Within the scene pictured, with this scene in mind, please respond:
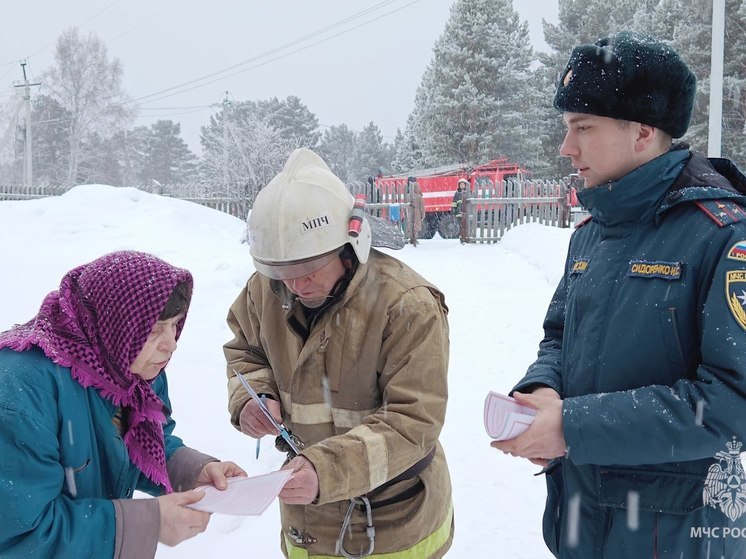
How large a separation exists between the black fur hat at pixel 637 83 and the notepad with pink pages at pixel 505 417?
82cm

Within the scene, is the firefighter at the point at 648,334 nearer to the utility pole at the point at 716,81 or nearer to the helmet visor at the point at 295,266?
the helmet visor at the point at 295,266

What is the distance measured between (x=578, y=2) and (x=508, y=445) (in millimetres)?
43873

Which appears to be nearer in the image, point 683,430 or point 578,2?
point 683,430

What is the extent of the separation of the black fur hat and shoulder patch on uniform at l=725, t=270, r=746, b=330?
49cm

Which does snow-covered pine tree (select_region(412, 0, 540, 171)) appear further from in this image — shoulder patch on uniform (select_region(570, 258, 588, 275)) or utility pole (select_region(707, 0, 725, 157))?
shoulder patch on uniform (select_region(570, 258, 588, 275))

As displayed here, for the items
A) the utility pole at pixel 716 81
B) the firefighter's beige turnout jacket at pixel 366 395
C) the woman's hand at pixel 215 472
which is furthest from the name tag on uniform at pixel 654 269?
the utility pole at pixel 716 81

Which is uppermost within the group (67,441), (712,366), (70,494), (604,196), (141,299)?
(604,196)

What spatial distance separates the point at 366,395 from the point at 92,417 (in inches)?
30.9

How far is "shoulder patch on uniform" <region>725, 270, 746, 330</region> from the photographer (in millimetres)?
1438

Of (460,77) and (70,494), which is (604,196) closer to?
(70,494)

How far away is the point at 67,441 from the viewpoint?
1655 mm

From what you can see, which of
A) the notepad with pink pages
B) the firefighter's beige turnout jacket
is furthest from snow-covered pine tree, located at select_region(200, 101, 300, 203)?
the notepad with pink pages

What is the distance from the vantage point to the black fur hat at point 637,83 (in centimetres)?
169

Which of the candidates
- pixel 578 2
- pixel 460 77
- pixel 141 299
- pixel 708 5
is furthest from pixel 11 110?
pixel 141 299
